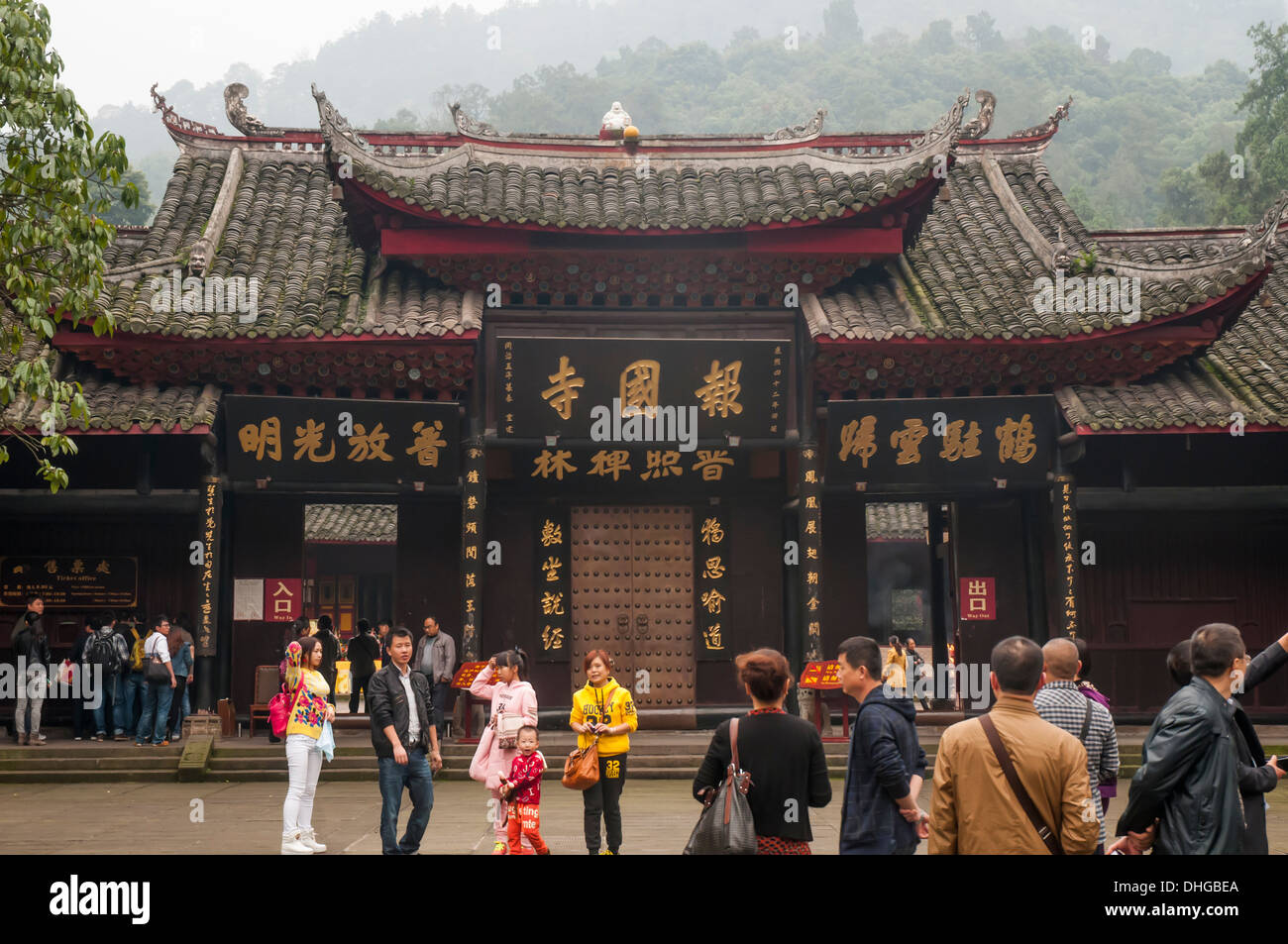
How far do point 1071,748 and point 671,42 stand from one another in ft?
518

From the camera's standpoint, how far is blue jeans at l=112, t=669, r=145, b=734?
13.9 m

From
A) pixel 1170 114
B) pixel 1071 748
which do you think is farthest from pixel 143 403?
pixel 1170 114

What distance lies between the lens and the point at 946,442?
14258mm

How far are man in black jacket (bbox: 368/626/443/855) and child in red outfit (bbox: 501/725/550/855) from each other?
27.1 inches

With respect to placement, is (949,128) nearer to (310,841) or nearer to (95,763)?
(310,841)

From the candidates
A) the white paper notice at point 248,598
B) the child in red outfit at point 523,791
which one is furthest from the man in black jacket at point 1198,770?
the white paper notice at point 248,598

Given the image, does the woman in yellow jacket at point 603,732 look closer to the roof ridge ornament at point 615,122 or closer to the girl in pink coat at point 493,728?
the girl in pink coat at point 493,728

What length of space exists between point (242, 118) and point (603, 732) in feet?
41.7

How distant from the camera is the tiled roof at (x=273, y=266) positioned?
1343 cm

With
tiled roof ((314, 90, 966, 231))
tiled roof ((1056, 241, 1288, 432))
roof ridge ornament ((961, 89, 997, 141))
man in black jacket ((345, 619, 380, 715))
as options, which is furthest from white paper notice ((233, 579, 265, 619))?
roof ridge ornament ((961, 89, 997, 141))

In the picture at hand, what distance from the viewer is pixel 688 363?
14180 mm

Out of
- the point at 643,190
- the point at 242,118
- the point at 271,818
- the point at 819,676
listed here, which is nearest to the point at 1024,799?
the point at 271,818

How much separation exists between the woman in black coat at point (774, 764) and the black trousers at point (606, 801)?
10.1 ft

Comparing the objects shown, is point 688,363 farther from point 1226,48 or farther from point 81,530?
point 1226,48
